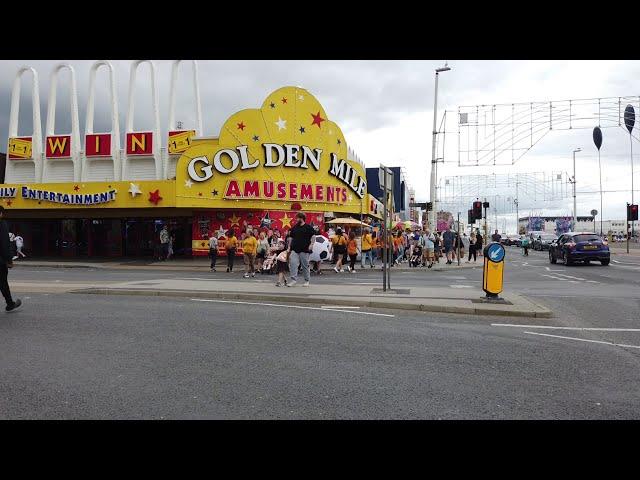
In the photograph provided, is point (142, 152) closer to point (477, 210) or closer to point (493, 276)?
point (477, 210)

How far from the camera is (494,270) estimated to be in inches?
419

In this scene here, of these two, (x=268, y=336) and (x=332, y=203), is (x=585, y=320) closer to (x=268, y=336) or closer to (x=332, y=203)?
(x=268, y=336)

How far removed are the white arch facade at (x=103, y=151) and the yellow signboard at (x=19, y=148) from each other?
3743 mm

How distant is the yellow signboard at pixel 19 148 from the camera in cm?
3462

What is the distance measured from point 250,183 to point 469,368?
75.2ft

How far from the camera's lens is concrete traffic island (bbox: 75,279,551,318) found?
9.92 m

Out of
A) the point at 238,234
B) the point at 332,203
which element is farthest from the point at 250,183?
the point at 332,203

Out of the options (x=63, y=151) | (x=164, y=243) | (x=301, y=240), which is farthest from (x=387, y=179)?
(x=63, y=151)

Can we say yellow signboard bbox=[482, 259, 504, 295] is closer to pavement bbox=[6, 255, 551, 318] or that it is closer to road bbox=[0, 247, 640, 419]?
pavement bbox=[6, 255, 551, 318]

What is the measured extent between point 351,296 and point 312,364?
19.4 feet

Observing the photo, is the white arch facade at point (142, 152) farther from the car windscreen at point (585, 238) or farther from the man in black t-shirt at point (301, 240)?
the car windscreen at point (585, 238)
